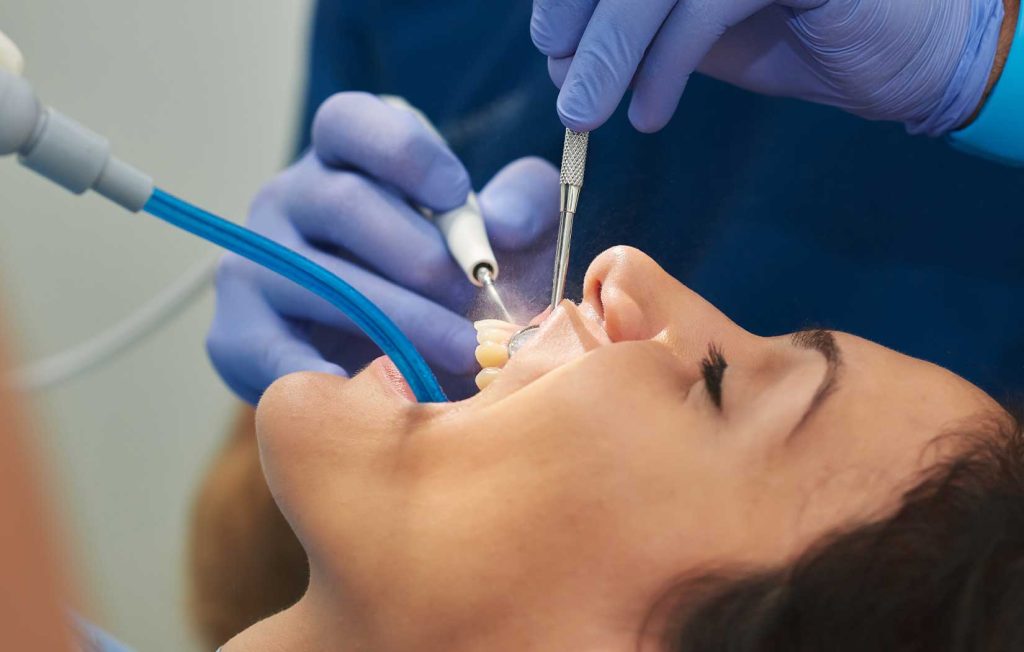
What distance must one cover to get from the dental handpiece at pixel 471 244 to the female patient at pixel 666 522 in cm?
36

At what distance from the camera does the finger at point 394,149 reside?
1279 mm

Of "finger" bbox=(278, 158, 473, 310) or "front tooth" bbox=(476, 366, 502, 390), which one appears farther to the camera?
"finger" bbox=(278, 158, 473, 310)

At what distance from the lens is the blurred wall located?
5.21 ft

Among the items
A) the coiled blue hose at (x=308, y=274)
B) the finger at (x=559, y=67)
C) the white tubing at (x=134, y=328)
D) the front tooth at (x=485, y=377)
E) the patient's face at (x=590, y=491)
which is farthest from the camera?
the white tubing at (x=134, y=328)

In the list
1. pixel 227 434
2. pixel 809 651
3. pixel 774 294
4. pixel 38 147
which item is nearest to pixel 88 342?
pixel 227 434

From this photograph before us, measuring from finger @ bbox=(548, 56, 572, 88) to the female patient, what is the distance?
48 cm

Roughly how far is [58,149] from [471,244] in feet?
1.89

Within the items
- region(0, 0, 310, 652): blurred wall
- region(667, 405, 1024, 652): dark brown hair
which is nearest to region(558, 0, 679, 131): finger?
region(667, 405, 1024, 652): dark brown hair

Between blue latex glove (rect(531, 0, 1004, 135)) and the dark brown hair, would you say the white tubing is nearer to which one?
blue latex glove (rect(531, 0, 1004, 135))

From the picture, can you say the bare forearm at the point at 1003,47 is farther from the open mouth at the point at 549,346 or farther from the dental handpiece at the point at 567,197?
the open mouth at the point at 549,346

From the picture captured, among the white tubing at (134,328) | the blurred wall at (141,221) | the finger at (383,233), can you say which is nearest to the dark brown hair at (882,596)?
the finger at (383,233)

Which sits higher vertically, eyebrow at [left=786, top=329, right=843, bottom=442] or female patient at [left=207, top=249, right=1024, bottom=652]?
eyebrow at [left=786, top=329, right=843, bottom=442]

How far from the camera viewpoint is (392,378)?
0.99 metres

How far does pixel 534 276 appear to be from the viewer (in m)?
1.17
